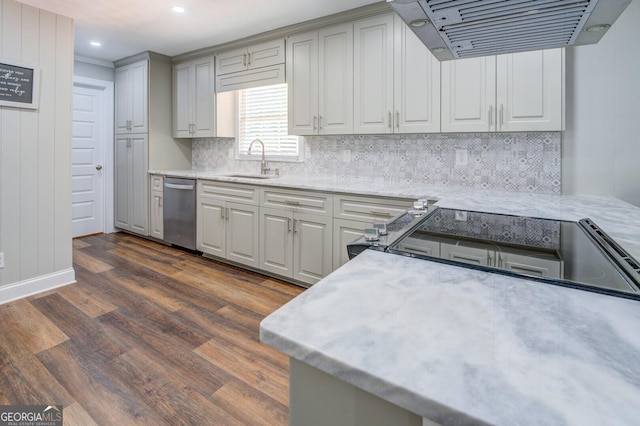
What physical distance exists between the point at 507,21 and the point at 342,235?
1898 millimetres

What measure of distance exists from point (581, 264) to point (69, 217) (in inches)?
145

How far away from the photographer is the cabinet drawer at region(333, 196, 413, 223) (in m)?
2.52

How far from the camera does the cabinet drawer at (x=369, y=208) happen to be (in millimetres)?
2516

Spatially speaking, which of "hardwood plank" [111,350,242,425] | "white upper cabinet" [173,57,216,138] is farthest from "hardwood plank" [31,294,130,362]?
"white upper cabinet" [173,57,216,138]

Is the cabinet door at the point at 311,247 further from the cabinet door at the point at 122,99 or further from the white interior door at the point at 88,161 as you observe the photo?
the white interior door at the point at 88,161

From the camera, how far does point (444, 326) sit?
56cm

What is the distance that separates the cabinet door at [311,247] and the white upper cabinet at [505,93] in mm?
1250

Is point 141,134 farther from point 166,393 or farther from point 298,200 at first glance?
point 166,393

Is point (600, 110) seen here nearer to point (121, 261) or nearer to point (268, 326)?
point (268, 326)

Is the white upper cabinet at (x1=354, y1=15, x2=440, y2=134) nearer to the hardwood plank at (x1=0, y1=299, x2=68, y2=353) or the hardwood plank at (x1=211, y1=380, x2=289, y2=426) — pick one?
the hardwood plank at (x1=211, y1=380, x2=289, y2=426)

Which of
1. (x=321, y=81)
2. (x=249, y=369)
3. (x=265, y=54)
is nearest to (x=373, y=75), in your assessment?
(x=321, y=81)

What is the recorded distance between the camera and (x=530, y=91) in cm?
231

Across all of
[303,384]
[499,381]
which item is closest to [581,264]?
[499,381]

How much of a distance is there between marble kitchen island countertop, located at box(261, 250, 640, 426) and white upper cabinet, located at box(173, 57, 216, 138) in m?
3.98
